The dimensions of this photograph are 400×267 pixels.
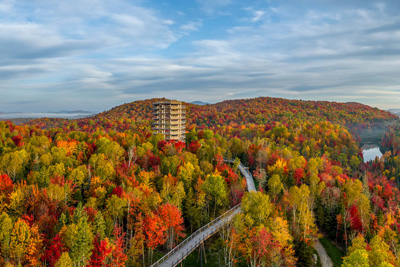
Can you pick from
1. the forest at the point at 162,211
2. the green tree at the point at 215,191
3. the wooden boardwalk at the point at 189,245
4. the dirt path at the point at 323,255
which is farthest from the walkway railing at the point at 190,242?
the dirt path at the point at 323,255

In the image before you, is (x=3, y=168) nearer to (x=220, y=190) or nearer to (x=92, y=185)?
(x=92, y=185)

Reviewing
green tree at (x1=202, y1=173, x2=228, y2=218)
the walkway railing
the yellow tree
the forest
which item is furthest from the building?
the yellow tree

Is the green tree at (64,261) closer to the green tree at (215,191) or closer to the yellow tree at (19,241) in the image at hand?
the yellow tree at (19,241)

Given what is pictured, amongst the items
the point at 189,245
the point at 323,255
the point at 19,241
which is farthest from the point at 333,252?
the point at 19,241

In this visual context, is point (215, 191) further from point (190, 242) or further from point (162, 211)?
point (162, 211)

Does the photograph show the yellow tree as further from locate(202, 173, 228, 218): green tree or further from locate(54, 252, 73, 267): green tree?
locate(202, 173, 228, 218): green tree

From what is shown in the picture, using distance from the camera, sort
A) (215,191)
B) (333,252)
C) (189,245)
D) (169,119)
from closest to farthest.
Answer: (189,245) < (215,191) < (333,252) < (169,119)
